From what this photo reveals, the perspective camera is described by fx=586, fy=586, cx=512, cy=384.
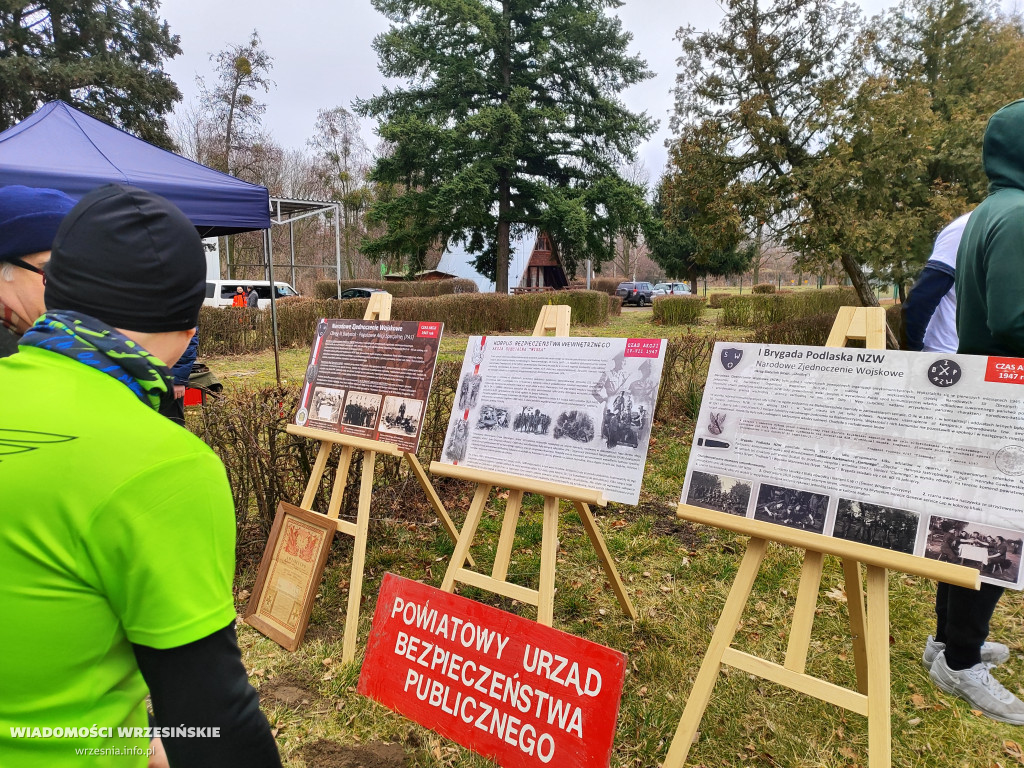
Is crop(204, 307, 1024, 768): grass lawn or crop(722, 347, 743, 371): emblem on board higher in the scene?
crop(722, 347, 743, 371): emblem on board

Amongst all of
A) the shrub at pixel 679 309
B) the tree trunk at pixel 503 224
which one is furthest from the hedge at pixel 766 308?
the tree trunk at pixel 503 224

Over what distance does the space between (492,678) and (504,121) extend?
732 inches

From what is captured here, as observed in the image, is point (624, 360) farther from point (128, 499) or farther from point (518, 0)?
point (518, 0)

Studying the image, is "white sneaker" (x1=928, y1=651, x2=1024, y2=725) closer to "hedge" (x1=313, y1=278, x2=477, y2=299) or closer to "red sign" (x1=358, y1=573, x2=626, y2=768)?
"red sign" (x1=358, y1=573, x2=626, y2=768)

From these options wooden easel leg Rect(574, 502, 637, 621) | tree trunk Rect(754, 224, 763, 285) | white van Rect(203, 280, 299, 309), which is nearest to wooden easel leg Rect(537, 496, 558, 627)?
wooden easel leg Rect(574, 502, 637, 621)

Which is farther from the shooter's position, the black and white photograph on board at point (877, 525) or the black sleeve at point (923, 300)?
the black sleeve at point (923, 300)

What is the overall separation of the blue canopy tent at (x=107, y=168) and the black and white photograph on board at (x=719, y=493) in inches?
182

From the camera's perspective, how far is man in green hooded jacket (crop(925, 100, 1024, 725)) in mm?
1813

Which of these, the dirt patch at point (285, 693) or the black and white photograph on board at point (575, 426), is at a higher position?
the black and white photograph on board at point (575, 426)

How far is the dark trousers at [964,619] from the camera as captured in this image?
2061 mm

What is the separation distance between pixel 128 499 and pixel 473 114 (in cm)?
1996

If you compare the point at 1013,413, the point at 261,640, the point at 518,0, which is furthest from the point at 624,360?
the point at 518,0

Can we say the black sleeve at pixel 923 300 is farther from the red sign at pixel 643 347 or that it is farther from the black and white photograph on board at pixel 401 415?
the black and white photograph on board at pixel 401 415

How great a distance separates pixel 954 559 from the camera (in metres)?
1.50
